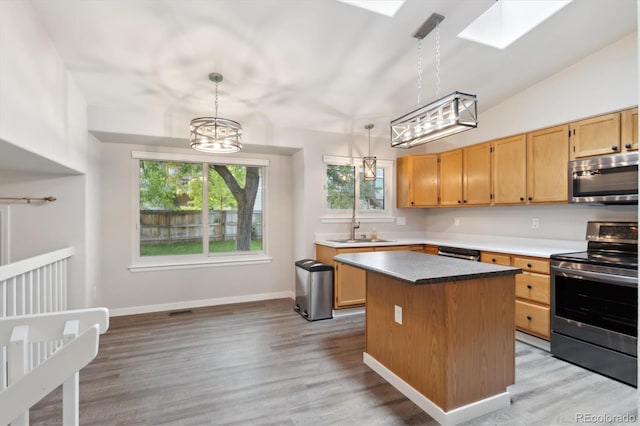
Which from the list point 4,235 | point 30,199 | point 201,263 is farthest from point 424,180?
point 4,235

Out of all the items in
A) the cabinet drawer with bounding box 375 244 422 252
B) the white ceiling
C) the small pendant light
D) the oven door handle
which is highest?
the white ceiling

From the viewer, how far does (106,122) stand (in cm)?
348

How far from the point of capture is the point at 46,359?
79 cm

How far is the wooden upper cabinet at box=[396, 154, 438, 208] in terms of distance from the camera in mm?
4645

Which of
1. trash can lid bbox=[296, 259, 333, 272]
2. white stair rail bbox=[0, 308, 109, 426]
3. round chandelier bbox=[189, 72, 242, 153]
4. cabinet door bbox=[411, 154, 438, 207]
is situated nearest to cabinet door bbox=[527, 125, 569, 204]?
cabinet door bbox=[411, 154, 438, 207]

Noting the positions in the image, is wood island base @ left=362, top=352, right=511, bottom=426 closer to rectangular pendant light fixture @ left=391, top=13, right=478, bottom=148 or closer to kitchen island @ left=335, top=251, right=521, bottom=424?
kitchen island @ left=335, top=251, right=521, bottom=424

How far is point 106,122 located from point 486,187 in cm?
451

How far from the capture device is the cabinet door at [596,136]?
9.29 ft

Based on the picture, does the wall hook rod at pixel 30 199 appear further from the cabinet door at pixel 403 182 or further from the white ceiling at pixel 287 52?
the cabinet door at pixel 403 182

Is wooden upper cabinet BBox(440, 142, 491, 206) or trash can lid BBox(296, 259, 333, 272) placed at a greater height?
wooden upper cabinet BBox(440, 142, 491, 206)

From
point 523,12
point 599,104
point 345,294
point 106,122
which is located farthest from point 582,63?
point 106,122

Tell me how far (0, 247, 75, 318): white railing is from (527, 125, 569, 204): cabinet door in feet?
15.0

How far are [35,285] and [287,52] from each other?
2.81 metres

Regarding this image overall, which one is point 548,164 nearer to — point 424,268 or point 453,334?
point 424,268
